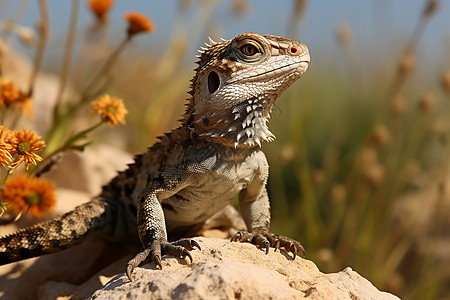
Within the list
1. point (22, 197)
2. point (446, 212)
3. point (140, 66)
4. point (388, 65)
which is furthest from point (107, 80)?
point (140, 66)

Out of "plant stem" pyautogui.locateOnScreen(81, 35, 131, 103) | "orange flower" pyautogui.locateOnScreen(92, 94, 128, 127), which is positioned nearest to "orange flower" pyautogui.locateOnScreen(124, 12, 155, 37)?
"plant stem" pyautogui.locateOnScreen(81, 35, 131, 103)

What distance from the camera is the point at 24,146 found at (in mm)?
3221

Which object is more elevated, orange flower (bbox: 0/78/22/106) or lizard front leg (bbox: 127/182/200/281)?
orange flower (bbox: 0/78/22/106)

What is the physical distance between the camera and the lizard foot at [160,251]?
3131mm

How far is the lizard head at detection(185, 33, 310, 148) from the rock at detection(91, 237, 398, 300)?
84 centimetres

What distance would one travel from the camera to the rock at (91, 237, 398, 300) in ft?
8.77

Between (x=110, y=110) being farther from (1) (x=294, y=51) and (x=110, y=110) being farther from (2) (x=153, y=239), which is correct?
(1) (x=294, y=51)

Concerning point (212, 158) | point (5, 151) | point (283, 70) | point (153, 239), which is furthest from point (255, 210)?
point (5, 151)

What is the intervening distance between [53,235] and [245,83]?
6.36ft

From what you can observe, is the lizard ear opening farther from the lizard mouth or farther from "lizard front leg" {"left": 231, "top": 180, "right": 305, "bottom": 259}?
"lizard front leg" {"left": 231, "top": 180, "right": 305, "bottom": 259}

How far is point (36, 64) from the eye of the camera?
17.3ft

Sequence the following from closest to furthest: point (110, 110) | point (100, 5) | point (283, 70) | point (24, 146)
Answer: point (24, 146) < point (283, 70) < point (110, 110) < point (100, 5)

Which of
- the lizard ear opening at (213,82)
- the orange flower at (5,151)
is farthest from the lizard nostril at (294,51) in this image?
the orange flower at (5,151)

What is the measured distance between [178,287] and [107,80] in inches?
140
